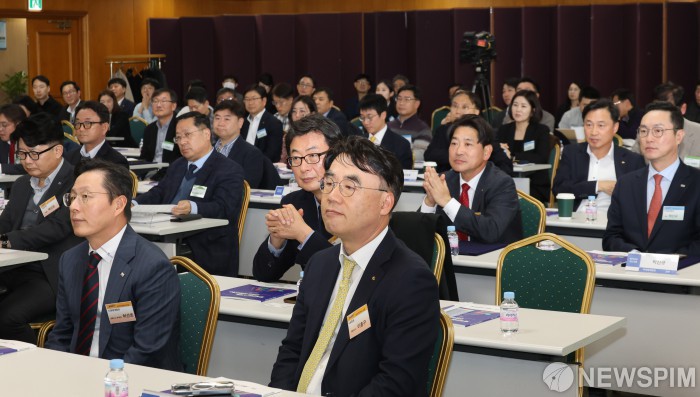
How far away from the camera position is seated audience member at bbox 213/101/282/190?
293 inches

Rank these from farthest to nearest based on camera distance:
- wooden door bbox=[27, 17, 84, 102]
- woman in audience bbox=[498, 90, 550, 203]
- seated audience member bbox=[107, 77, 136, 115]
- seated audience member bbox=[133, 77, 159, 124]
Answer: wooden door bbox=[27, 17, 84, 102], seated audience member bbox=[107, 77, 136, 115], seated audience member bbox=[133, 77, 159, 124], woman in audience bbox=[498, 90, 550, 203]

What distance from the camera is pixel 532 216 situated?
5223 mm

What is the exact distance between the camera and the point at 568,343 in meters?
3.20

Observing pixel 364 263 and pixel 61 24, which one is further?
pixel 61 24

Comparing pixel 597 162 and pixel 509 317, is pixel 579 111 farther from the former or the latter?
pixel 509 317

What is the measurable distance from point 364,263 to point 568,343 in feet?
2.63

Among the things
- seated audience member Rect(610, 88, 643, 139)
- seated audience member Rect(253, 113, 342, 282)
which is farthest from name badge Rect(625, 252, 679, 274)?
seated audience member Rect(610, 88, 643, 139)

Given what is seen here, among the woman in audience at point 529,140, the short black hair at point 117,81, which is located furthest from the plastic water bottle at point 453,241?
the short black hair at point 117,81

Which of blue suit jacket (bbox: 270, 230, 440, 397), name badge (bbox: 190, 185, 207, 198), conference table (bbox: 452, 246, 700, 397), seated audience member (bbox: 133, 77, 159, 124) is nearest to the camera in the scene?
blue suit jacket (bbox: 270, 230, 440, 397)

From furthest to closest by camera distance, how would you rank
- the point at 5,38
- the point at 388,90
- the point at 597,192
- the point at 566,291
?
the point at 5,38
the point at 388,90
the point at 597,192
the point at 566,291

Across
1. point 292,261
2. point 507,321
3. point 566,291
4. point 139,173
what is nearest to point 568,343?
point 507,321

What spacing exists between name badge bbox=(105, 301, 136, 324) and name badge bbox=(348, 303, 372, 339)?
0.95 m

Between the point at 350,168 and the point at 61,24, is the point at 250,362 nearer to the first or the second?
the point at 350,168

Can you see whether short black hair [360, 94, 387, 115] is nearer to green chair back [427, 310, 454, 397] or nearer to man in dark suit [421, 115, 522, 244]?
man in dark suit [421, 115, 522, 244]
